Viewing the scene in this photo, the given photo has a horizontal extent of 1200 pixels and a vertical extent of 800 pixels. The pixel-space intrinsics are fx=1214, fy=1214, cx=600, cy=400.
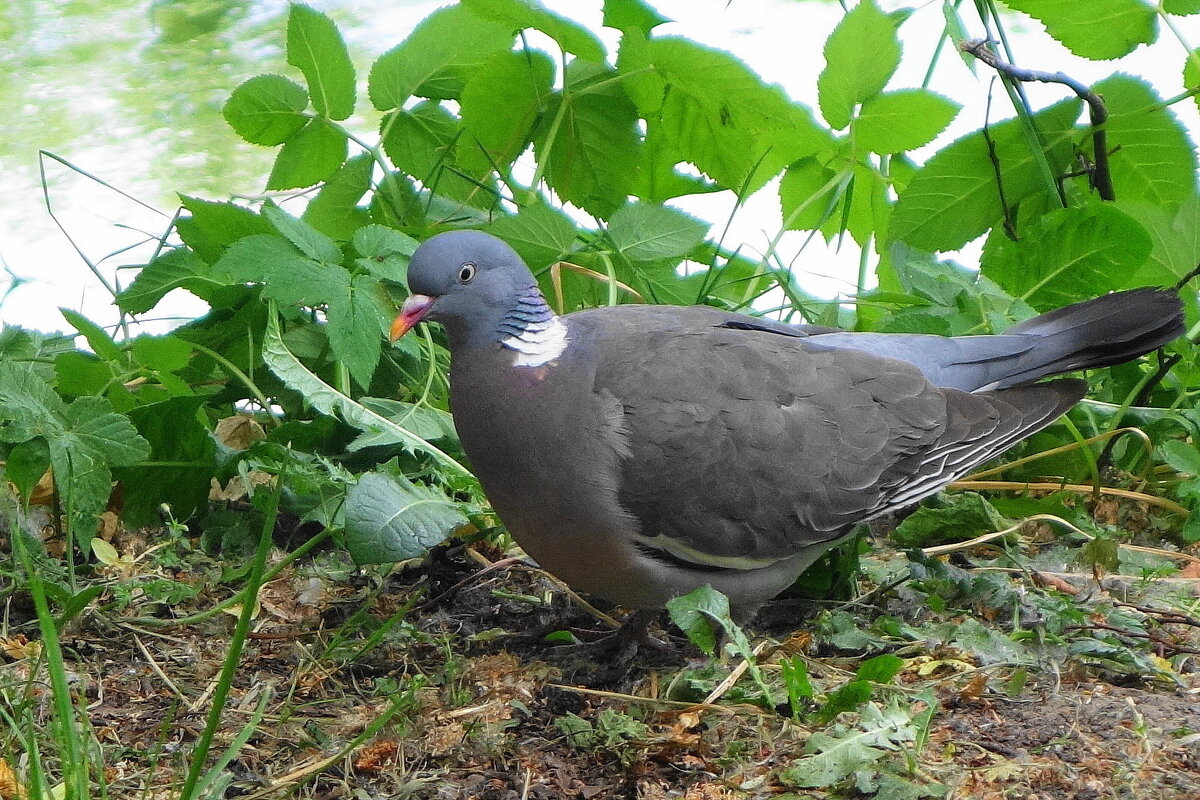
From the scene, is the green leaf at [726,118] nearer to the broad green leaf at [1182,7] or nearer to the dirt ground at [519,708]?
the broad green leaf at [1182,7]

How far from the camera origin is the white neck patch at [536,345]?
8.58 feet

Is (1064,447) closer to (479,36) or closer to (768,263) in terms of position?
→ (768,263)

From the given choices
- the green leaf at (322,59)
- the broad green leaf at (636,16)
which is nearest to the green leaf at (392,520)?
the green leaf at (322,59)

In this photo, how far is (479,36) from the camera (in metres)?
3.71

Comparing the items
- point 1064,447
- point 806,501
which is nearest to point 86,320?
point 806,501

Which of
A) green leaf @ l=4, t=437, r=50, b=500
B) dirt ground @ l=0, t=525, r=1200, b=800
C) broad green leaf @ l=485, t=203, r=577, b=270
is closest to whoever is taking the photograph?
dirt ground @ l=0, t=525, r=1200, b=800

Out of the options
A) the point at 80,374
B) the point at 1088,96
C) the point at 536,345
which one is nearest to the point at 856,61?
the point at 1088,96

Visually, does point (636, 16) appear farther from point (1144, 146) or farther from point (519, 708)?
point (519, 708)

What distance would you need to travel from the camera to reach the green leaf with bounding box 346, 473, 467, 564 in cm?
260

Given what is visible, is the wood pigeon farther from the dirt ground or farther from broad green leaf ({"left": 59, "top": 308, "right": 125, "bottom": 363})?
broad green leaf ({"left": 59, "top": 308, "right": 125, "bottom": 363})

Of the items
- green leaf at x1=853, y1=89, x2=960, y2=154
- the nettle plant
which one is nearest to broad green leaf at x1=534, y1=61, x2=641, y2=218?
the nettle plant

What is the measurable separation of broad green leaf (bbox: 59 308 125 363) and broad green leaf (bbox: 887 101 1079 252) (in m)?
2.23

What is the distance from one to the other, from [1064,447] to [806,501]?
43.8 inches

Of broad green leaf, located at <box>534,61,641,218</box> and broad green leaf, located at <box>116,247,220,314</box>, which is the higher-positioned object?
broad green leaf, located at <box>534,61,641,218</box>
